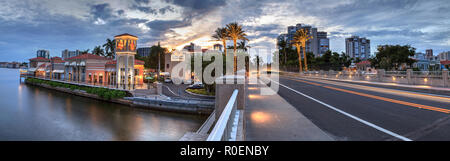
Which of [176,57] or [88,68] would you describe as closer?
[88,68]

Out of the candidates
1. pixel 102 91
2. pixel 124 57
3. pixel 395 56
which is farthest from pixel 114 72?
pixel 395 56

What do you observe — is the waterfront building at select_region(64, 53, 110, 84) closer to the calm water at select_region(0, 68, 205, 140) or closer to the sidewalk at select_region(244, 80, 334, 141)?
the calm water at select_region(0, 68, 205, 140)

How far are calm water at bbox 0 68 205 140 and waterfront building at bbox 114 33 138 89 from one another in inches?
225

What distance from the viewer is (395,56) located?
5425 cm

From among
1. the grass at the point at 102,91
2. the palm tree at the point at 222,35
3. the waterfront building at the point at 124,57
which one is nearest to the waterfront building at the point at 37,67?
the grass at the point at 102,91

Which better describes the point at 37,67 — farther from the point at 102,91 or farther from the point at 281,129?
the point at 281,129

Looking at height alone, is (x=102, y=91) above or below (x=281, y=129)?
below

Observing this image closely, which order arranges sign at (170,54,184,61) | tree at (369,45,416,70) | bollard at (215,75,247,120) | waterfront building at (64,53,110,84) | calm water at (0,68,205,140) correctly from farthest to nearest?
sign at (170,54,184,61), tree at (369,45,416,70), waterfront building at (64,53,110,84), calm water at (0,68,205,140), bollard at (215,75,247,120)

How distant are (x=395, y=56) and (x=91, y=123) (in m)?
71.2

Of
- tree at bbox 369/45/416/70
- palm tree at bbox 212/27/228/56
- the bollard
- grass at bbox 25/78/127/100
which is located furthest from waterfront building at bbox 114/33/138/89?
tree at bbox 369/45/416/70

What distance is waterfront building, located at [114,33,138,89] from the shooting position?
4012 centimetres
